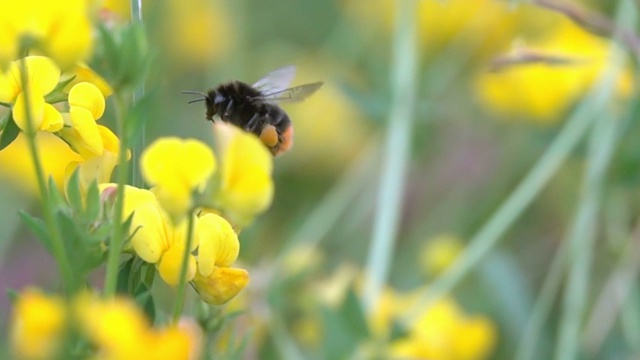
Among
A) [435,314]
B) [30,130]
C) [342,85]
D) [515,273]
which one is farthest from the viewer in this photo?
[515,273]

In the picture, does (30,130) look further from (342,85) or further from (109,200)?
(342,85)

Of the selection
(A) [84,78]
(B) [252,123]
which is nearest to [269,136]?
(B) [252,123]

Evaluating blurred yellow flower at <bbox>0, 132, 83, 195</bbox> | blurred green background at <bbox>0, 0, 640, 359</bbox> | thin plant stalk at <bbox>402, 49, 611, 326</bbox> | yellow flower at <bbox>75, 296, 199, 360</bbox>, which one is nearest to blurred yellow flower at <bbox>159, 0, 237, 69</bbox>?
blurred green background at <bbox>0, 0, 640, 359</bbox>

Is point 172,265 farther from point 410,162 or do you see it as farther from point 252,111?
point 410,162

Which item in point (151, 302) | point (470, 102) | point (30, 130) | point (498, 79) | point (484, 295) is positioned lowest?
point (484, 295)

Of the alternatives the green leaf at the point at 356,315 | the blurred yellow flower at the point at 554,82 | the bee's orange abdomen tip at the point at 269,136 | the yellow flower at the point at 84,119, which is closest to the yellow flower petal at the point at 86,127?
the yellow flower at the point at 84,119

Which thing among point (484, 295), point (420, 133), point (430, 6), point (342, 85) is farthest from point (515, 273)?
point (430, 6)

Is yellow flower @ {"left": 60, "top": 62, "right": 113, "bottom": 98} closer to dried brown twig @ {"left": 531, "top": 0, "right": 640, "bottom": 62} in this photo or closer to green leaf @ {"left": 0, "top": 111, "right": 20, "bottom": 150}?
green leaf @ {"left": 0, "top": 111, "right": 20, "bottom": 150}

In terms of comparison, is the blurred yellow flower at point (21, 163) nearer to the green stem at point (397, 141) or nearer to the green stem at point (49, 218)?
the green stem at point (397, 141)
